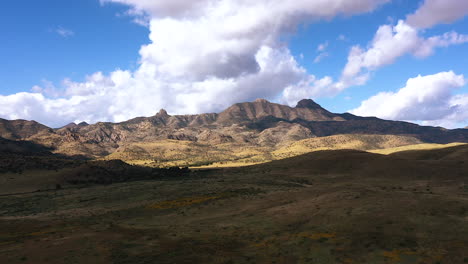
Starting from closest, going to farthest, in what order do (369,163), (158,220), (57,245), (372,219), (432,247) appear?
(432,247)
(57,245)
(372,219)
(158,220)
(369,163)

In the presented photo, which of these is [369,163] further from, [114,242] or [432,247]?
[114,242]

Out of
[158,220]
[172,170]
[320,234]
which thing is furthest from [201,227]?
[172,170]

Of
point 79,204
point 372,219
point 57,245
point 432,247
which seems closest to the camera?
point 432,247

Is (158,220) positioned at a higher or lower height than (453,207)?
lower

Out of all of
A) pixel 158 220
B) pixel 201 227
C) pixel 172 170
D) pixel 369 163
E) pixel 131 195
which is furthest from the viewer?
pixel 172 170

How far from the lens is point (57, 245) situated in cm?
2475

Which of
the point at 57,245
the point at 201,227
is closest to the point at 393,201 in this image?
the point at 201,227

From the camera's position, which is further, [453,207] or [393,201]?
[393,201]

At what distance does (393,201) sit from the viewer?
3164 centimetres

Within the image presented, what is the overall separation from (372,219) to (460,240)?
6610 mm

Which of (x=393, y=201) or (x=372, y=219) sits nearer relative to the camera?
(x=372, y=219)

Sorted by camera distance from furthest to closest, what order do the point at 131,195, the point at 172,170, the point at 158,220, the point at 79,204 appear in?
the point at 172,170
the point at 131,195
the point at 79,204
the point at 158,220

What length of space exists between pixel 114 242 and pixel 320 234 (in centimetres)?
1691

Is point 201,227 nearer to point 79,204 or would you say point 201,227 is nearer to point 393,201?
point 393,201
